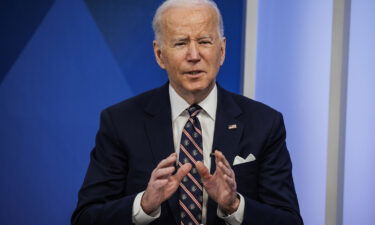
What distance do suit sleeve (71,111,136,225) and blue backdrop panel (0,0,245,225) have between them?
0.74 meters

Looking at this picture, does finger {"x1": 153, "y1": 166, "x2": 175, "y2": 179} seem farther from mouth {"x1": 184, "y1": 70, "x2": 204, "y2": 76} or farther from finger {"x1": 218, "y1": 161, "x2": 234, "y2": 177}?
mouth {"x1": 184, "y1": 70, "x2": 204, "y2": 76}

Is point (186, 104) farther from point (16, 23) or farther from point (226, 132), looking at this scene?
point (16, 23)

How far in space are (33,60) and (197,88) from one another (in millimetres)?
1209

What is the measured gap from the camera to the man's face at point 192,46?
6.35ft

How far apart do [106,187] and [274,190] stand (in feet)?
2.16

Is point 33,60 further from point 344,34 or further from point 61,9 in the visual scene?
point 344,34

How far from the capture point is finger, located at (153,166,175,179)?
1.60m

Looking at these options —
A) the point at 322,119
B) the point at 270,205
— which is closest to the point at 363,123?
the point at 322,119

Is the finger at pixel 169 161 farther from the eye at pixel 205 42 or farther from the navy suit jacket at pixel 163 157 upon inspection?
the eye at pixel 205 42

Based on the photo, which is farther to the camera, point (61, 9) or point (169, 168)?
point (61, 9)

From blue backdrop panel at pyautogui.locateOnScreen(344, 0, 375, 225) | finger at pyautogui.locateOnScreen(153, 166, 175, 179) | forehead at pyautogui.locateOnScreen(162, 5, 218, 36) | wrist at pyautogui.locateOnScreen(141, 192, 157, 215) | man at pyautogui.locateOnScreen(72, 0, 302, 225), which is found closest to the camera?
finger at pyautogui.locateOnScreen(153, 166, 175, 179)

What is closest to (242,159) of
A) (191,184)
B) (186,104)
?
(191,184)

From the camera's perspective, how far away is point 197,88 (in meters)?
Result: 1.92

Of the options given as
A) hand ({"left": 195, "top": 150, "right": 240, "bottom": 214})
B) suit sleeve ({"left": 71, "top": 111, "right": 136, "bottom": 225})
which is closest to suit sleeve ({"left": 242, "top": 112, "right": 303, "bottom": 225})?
hand ({"left": 195, "top": 150, "right": 240, "bottom": 214})
